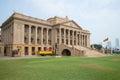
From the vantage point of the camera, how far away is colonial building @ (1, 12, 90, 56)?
4556cm

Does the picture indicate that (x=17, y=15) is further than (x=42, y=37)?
No

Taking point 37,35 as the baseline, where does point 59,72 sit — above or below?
below

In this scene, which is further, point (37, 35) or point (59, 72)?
point (37, 35)

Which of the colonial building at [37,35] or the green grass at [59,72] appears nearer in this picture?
the green grass at [59,72]

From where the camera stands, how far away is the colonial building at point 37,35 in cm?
4556

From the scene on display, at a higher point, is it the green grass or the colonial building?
the colonial building

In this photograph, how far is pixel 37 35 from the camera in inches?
2090

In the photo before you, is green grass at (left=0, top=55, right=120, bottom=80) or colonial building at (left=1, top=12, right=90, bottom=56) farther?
colonial building at (left=1, top=12, right=90, bottom=56)

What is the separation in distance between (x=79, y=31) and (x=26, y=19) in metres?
29.2

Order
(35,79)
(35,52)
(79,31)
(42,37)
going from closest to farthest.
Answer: (35,79) → (35,52) → (42,37) → (79,31)

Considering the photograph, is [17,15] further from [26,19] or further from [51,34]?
[51,34]

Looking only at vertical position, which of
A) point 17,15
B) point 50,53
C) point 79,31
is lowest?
point 50,53

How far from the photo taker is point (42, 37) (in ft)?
174

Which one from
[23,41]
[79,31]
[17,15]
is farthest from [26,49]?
[79,31]
